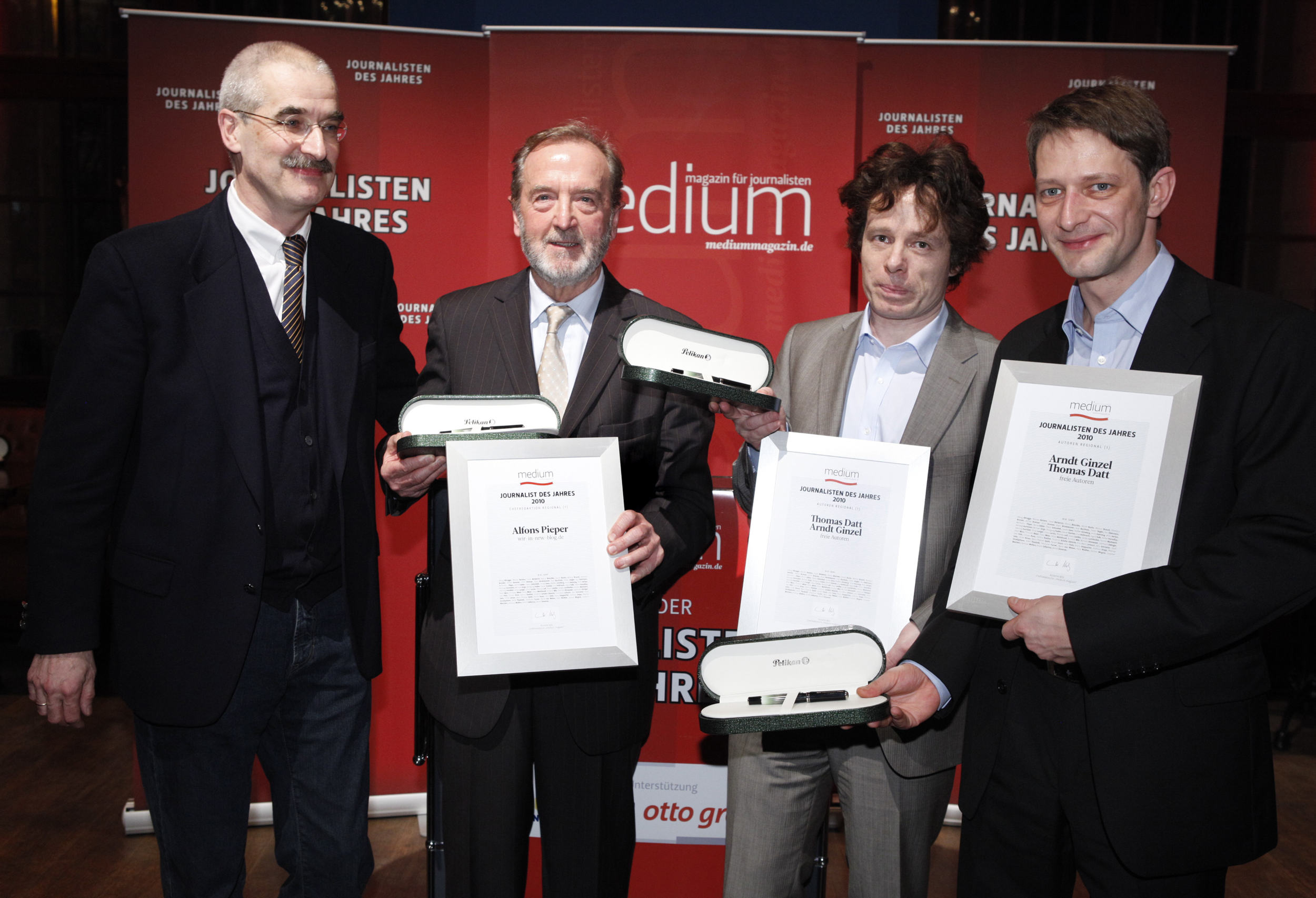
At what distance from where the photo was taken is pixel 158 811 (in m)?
2.04

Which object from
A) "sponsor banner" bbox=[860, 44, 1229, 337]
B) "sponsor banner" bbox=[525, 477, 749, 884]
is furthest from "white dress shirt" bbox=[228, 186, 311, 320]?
"sponsor banner" bbox=[860, 44, 1229, 337]

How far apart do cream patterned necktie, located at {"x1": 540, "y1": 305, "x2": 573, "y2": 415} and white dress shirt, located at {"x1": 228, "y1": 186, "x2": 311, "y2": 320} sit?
22.3 inches

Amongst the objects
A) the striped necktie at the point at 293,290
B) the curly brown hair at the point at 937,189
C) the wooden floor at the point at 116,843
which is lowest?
the wooden floor at the point at 116,843

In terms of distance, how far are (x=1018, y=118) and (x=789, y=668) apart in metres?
2.83

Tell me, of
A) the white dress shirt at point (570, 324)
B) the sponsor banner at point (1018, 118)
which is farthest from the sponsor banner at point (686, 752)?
the sponsor banner at point (1018, 118)

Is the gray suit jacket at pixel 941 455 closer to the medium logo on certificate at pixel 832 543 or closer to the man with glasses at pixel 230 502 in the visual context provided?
the medium logo on certificate at pixel 832 543

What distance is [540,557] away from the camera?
1841mm

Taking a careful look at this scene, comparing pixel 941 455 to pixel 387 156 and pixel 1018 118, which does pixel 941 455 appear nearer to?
pixel 1018 118

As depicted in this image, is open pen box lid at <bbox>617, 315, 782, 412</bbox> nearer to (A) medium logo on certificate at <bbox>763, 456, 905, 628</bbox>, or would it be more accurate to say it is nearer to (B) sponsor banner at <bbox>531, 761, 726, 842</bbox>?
(A) medium logo on certificate at <bbox>763, 456, 905, 628</bbox>

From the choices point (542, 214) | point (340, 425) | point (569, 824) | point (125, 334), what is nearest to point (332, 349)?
point (340, 425)

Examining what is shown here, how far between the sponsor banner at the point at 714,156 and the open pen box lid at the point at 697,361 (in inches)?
68.4

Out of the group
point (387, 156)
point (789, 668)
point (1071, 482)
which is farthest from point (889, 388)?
point (387, 156)

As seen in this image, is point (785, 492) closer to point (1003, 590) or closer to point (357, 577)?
point (1003, 590)

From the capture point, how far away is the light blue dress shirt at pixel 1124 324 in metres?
1.75
